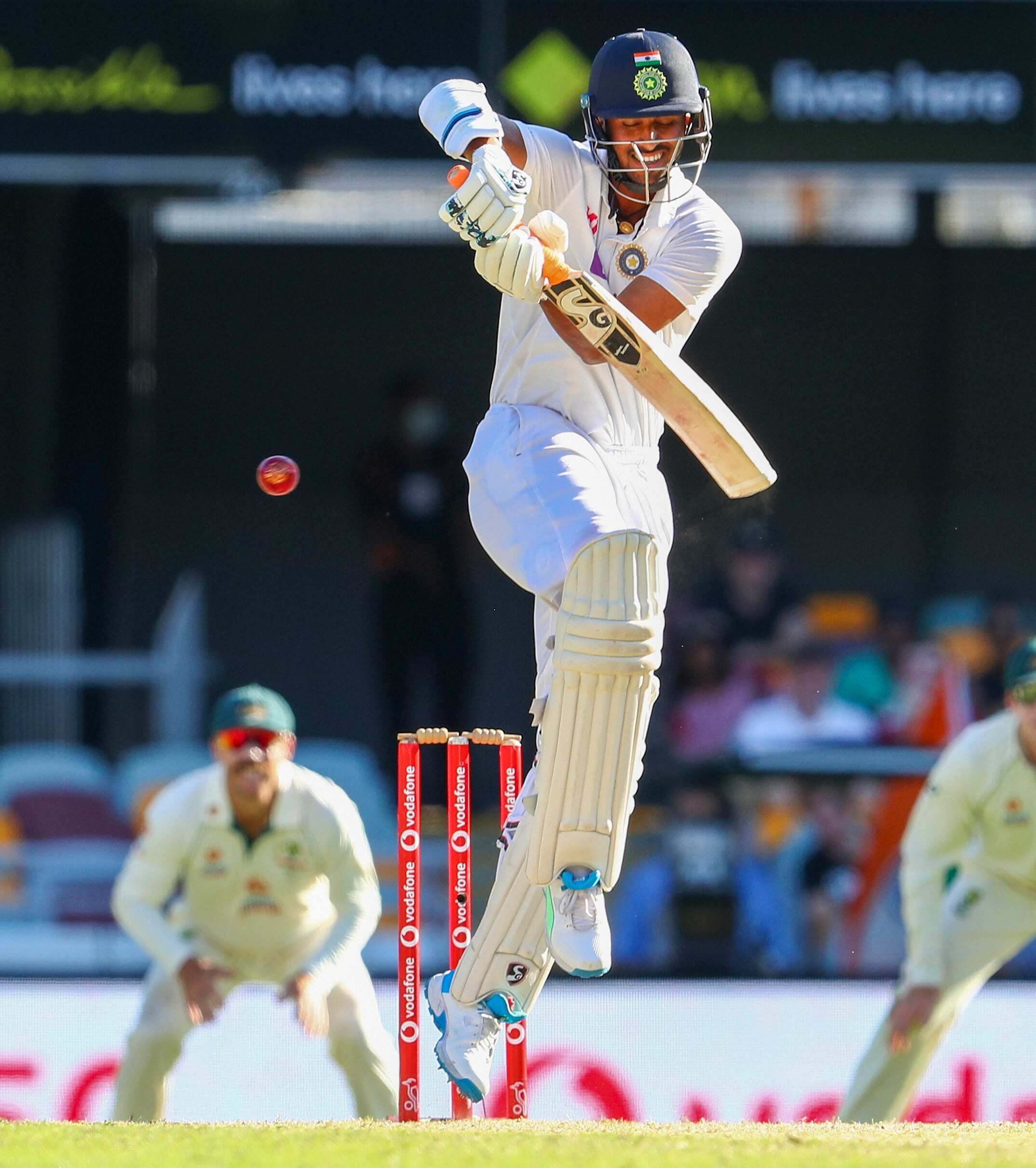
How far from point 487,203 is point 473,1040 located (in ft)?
5.02

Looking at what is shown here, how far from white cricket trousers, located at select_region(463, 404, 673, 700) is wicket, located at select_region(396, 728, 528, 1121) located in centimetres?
39

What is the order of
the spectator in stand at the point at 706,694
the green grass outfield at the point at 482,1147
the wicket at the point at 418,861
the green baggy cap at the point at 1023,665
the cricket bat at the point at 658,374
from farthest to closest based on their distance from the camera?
the spectator in stand at the point at 706,694 → the green baggy cap at the point at 1023,665 → the wicket at the point at 418,861 → the cricket bat at the point at 658,374 → the green grass outfield at the point at 482,1147

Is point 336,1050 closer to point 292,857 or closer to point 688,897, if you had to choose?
point 292,857

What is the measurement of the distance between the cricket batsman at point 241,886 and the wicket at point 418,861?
1.50m

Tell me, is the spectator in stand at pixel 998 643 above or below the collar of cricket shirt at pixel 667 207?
below

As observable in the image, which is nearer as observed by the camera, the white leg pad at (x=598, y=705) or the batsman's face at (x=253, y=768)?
the white leg pad at (x=598, y=705)

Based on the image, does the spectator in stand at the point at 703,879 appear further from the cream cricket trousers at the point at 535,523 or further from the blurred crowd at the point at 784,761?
the cream cricket trousers at the point at 535,523

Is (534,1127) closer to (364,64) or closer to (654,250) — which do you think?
(654,250)

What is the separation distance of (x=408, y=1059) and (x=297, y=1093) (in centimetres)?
175

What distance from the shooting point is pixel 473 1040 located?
151 inches

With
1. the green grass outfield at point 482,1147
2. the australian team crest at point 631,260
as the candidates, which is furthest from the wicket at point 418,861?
the australian team crest at point 631,260

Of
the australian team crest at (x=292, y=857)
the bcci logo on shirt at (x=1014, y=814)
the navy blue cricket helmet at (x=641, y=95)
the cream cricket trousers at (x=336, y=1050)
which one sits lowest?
the cream cricket trousers at (x=336, y=1050)

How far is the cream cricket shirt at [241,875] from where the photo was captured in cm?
593

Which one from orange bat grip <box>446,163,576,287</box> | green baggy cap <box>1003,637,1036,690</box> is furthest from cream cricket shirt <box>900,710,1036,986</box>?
orange bat grip <box>446,163,576,287</box>
